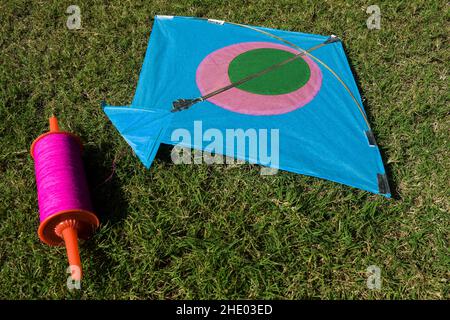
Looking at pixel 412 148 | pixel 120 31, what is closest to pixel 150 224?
pixel 412 148

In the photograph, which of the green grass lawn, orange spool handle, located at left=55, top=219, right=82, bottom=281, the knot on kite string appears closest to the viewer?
orange spool handle, located at left=55, top=219, right=82, bottom=281

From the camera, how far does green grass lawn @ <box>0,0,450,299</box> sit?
1901 millimetres

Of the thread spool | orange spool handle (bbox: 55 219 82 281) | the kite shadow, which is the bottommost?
orange spool handle (bbox: 55 219 82 281)

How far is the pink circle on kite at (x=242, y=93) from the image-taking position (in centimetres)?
256

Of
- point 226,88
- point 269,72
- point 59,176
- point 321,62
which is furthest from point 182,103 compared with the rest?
point 321,62

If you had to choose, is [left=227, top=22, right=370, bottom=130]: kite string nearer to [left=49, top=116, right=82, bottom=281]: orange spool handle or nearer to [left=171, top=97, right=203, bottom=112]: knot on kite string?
[left=171, top=97, right=203, bottom=112]: knot on kite string

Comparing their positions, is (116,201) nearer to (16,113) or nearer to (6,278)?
(6,278)

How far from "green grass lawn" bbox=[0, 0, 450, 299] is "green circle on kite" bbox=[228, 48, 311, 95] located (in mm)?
459

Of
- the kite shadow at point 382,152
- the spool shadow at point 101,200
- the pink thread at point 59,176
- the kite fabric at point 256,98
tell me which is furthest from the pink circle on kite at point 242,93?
the pink thread at point 59,176

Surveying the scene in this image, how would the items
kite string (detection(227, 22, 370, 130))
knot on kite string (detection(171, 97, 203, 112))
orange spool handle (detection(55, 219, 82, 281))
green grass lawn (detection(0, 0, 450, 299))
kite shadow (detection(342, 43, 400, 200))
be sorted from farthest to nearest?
kite string (detection(227, 22, 370, 130)) → knot on kite string (detection(171, 97, 203, 112)) → kite shadow (detection(342, 43, 400, 200)) → green grass lawn (detection(0, 0, 450, 299)) → orange spool handle (detection(55, 219, 82, 281))

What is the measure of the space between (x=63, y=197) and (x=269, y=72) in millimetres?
1549

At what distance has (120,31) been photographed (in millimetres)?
3330

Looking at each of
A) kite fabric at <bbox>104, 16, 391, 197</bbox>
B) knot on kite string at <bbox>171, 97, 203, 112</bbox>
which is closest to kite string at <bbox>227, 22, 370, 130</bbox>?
kite fabric at <bbox>104, 16, 391, 197</bbox>

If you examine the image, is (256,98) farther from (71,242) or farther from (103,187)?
(71,242)
